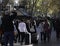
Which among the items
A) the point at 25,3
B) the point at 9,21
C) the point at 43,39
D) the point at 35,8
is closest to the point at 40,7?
the point at 35,8

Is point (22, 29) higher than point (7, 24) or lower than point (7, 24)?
lower

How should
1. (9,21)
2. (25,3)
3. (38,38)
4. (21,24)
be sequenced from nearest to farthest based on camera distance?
1. (9,21)
2. (21,24)
3. (38,38)
4. (25,3)

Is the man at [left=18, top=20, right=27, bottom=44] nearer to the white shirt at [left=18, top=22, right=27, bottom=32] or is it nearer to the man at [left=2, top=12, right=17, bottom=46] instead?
the white shirt at [left=18, top=22, right=27, bottom=32]

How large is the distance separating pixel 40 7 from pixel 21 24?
84.9 feet

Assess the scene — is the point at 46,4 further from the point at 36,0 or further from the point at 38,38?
the point at 38,38

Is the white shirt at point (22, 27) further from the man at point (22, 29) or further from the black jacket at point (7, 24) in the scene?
the black jacket at point (7, 24)

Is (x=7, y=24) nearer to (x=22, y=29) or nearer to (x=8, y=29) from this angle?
(x=8, y=29)

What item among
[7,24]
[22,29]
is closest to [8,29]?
[7,24]

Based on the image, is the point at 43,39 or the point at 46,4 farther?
the point at 46,4

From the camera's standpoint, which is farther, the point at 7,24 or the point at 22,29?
the point at 22,29

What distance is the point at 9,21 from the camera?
11719mm

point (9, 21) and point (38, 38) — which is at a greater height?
point (9, 21)

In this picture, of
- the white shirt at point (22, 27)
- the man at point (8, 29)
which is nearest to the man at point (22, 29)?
the white shirt at point (22, 27)

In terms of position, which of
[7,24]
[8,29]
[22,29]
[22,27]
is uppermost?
[7,24]
